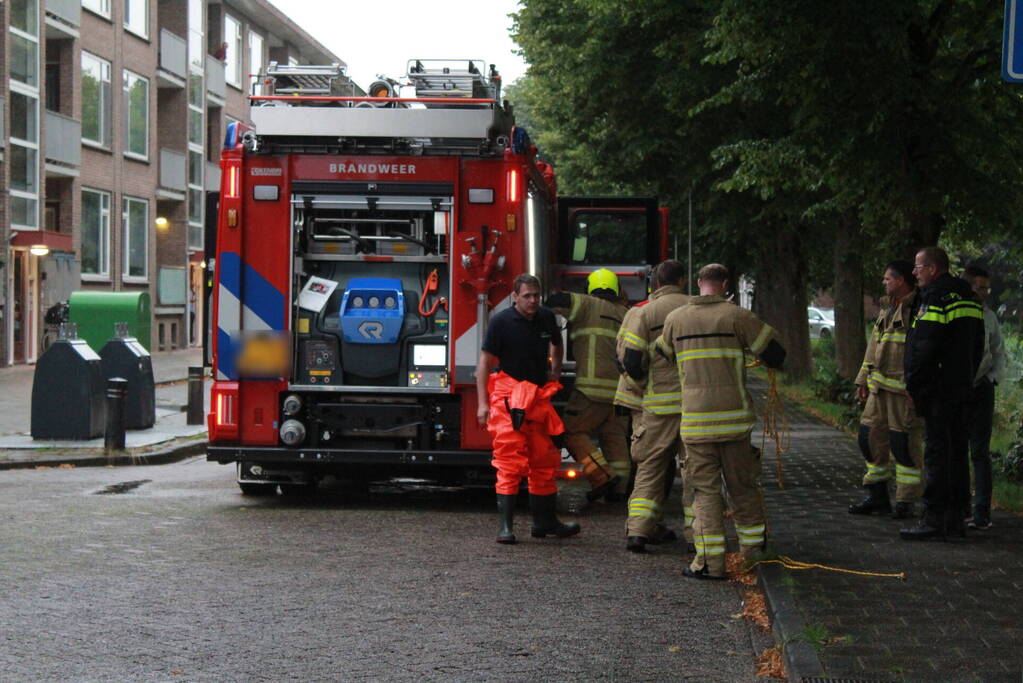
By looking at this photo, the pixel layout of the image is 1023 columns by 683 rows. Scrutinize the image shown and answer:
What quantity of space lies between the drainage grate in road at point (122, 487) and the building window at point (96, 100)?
87.9 feet

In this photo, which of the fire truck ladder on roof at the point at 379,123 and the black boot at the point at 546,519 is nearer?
the black boot at the point at 546,519

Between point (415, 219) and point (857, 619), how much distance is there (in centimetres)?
550

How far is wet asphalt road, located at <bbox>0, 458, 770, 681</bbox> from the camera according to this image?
21.1 ft

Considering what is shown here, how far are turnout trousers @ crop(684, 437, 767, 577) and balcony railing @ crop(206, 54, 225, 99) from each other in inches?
1673

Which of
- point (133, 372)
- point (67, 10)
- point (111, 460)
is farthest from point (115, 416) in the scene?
point (67, 10)

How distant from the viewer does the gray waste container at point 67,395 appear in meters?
16.1

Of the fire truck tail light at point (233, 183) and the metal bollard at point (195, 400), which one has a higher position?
the fire truck tail light at point (233, 183)

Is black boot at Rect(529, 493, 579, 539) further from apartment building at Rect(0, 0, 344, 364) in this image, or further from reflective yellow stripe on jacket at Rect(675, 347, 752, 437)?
apartment building at Rect(0, 0, 344, 364)

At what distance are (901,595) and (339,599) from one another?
110 inches

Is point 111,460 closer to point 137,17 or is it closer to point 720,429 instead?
point 720,429

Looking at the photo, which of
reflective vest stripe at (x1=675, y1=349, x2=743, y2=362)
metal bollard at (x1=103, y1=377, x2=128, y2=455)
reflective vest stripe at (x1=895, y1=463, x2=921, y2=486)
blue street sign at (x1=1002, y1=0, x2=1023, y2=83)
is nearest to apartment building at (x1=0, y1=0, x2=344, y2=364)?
metal bollard at (x1=103, y1=377, x2=128, y2=455)

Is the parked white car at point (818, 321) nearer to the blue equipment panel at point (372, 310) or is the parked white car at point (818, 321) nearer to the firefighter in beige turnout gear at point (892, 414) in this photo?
Answer: the firefighter in beige turnout gear at point (892, 414)

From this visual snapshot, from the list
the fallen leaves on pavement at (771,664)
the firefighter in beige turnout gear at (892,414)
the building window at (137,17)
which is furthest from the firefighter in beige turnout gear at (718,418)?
the building window at (137,17)

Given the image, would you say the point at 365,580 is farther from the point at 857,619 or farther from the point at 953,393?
the point at 953,393
